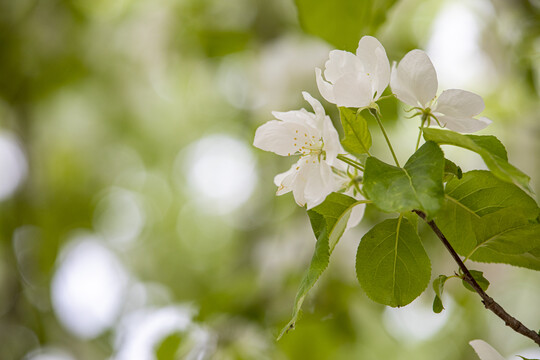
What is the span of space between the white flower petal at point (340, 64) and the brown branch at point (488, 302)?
11cm

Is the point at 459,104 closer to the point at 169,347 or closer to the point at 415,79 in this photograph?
the point at 415,79

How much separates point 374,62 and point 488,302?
0.18 metres

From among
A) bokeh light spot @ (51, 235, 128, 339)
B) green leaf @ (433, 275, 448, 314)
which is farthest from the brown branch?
bokeh light spot @ (51, 235, 128, 339)

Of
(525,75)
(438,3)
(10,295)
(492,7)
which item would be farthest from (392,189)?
(438,3)

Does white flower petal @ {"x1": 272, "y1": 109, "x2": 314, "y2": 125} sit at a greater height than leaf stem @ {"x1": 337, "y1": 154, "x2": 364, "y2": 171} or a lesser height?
greater

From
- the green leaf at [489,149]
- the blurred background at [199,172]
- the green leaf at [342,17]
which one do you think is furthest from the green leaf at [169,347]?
the green leaf at [489,149]

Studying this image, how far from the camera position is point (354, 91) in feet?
1.27

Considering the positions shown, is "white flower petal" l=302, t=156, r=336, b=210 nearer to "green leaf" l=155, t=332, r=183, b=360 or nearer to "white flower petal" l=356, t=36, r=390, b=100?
"white flower petal" l=356, t=36, r=390, b=100

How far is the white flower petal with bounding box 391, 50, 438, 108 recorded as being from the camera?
15.4 inches

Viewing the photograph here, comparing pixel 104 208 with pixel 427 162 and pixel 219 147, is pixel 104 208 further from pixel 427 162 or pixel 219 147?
pixel 427 162

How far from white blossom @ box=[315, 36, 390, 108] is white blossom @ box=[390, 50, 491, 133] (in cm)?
1

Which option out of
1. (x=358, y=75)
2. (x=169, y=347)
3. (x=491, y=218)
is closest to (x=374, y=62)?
(x=358, y=75)

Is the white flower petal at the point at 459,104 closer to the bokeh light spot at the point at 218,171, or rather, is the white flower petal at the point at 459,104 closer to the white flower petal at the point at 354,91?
the white flower petal at the point at 354,91

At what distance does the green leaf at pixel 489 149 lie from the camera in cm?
32
